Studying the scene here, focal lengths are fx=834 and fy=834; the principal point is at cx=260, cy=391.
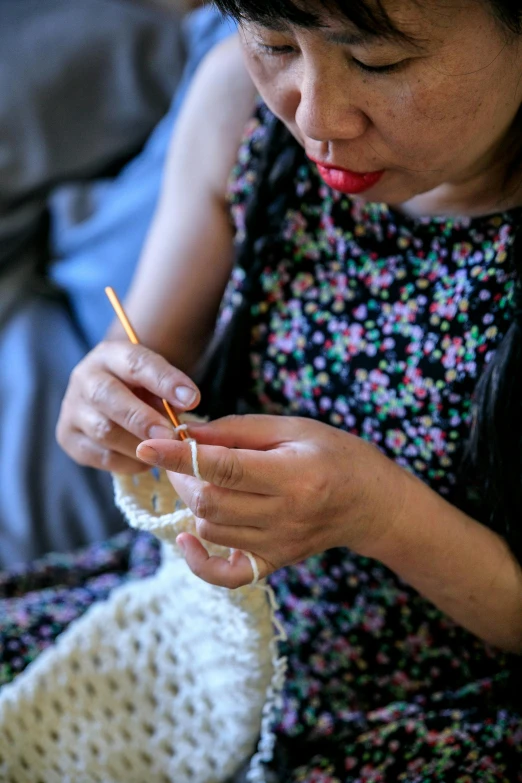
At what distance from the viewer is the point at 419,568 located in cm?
70

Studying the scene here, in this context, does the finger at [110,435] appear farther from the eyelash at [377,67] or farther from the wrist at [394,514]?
the eyelash at [377,67]

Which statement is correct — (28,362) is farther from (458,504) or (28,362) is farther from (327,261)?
(458,504)

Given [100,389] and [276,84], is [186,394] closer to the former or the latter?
[100,389]

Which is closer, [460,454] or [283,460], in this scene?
[283,460]

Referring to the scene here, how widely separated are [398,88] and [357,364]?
291mm

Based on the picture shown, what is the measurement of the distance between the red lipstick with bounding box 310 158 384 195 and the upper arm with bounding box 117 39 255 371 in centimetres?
23

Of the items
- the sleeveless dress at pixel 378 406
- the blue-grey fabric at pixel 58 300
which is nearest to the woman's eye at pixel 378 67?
the sleeveless dress at pixel 378 406

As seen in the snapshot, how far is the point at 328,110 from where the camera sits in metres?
0.54

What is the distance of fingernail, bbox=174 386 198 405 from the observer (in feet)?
2.08

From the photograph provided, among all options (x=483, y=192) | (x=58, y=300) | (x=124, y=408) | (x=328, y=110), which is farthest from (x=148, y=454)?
(x=58, y=300)

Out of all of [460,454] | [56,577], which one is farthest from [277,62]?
[56,577]

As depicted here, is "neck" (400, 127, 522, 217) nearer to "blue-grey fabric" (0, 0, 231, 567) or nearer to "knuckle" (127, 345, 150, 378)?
"knuckle" (127, 345, 150, 378)

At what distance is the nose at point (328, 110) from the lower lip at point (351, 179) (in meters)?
0.06

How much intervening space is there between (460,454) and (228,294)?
0.30 metres
